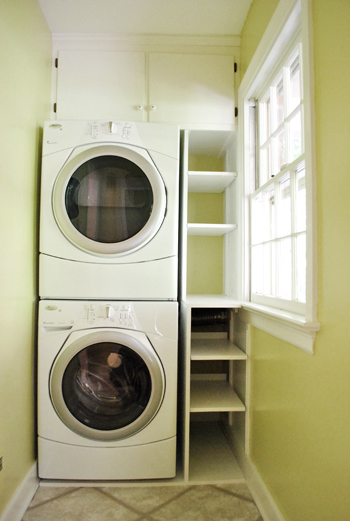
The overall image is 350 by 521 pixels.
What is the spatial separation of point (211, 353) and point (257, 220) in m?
0.77

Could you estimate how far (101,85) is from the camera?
1925 millimetres

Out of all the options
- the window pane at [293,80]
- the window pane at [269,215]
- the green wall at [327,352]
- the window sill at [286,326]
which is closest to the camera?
the green wall at [327,352]

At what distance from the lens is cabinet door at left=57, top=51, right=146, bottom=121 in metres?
1.91

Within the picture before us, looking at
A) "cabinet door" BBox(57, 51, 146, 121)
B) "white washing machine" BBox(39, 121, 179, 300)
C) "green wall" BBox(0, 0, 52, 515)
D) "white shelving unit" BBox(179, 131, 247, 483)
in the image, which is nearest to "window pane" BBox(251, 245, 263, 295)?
"white shelving unit" BBox(179, 131, 247, 483)

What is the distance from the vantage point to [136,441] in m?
1.63

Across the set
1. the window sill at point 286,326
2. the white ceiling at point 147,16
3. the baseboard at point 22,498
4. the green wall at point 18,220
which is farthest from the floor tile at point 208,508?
the white ceiling at point 147,16

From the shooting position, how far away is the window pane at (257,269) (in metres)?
1.79

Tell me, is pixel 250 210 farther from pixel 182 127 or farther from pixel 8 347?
pixel 8 347

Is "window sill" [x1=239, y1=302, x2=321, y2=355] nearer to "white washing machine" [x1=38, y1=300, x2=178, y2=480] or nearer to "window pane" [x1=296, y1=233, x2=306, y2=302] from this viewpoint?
"window pane" [x1=296, y1=233, x2=306, y2=302]

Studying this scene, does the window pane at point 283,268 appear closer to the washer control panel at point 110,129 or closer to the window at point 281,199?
the window at point 281,199

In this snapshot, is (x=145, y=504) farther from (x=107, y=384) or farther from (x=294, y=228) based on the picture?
(x=294, y=228)

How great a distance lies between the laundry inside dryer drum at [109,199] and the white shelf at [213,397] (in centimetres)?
95

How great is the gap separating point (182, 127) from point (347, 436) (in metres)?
1.69

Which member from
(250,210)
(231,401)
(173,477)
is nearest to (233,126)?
(250,210)
